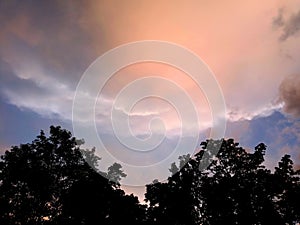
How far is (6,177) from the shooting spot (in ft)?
142

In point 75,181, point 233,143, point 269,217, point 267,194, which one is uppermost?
point 233,143

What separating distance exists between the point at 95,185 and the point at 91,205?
314cm

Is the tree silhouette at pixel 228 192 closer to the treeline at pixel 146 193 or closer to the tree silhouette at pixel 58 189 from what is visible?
the treeline at pixel 146 193

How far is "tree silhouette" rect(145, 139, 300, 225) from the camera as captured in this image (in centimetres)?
3847

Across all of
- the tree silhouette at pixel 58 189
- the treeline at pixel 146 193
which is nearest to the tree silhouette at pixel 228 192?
the treeline at pixel 146 193

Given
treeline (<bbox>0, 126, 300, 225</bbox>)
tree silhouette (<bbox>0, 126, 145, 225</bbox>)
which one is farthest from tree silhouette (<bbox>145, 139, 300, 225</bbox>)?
tree silhouette (<bbox>0, 126, 145, 225</bbox>)

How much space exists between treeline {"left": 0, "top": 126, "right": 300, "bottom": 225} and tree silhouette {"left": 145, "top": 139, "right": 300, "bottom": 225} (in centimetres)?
12

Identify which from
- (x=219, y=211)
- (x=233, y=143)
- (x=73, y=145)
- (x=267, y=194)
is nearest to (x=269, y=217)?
(x=267, y=194)

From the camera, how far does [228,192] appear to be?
3956cm

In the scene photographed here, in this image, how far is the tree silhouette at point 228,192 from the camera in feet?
126

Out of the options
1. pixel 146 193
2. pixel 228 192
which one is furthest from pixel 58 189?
pixel 228 192

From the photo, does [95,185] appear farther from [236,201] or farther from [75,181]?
[236,201]

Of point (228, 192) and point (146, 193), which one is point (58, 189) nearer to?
A: point (146, 193)

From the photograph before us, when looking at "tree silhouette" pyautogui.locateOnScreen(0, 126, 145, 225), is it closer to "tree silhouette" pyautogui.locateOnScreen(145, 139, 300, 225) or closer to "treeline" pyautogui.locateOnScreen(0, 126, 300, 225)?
"treeline" pyautogui.locateOnScreen(0, 126, 300, 225)
